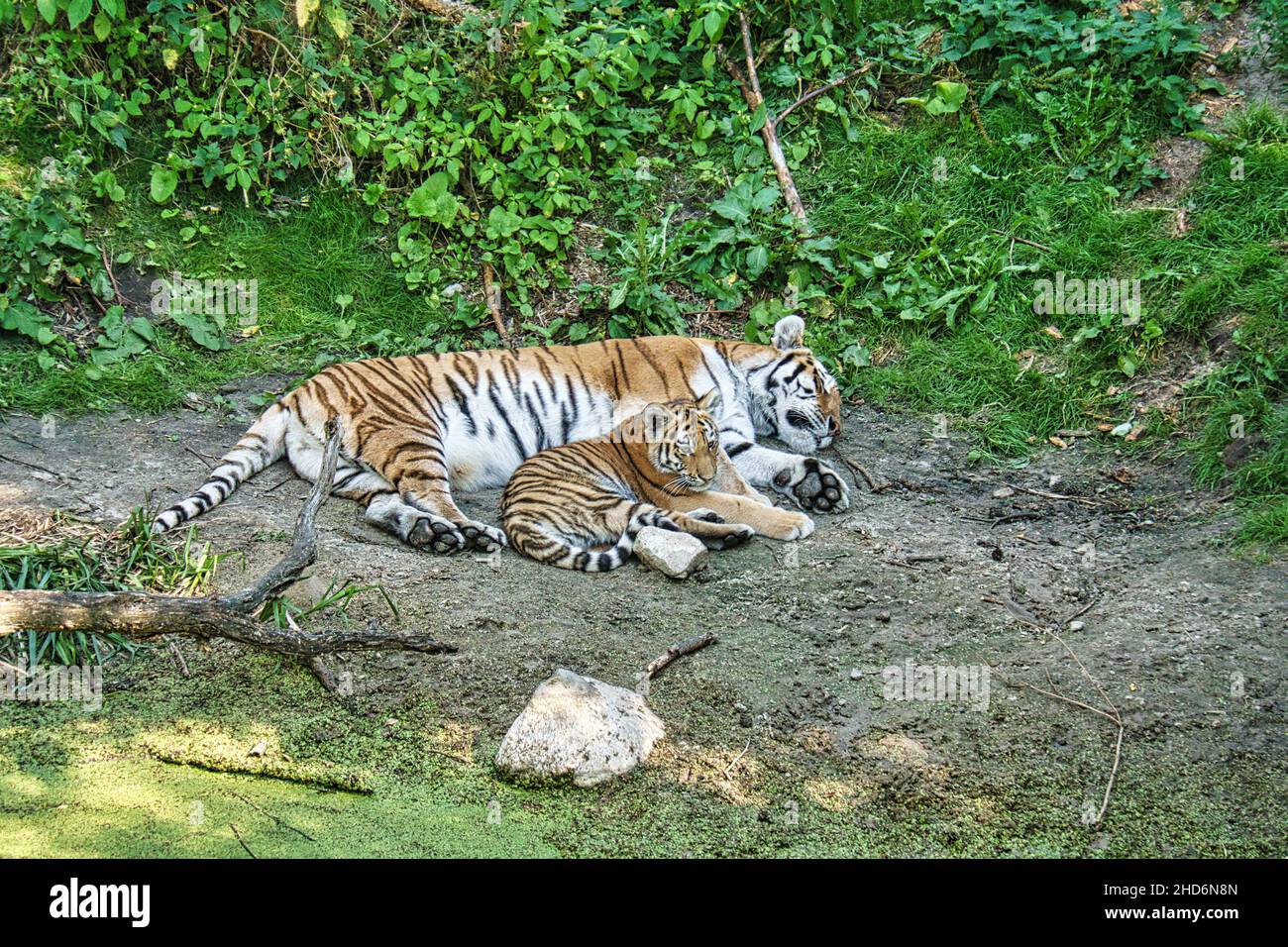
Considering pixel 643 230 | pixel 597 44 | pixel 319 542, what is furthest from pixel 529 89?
pixel 319 542

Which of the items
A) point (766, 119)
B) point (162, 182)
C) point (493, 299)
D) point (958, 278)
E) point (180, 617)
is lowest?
point (180, 617)

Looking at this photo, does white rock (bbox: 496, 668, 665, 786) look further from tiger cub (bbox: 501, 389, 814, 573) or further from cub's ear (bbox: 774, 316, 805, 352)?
cub's ear (bbox: 774, 316, 805, 352)

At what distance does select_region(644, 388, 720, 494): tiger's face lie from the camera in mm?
5547

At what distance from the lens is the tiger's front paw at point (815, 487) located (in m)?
5.64

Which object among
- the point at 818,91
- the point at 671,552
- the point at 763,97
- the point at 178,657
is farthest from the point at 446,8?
the point at 178,657

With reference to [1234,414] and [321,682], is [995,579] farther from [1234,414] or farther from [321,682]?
[321,682]

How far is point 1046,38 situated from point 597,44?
2.76m

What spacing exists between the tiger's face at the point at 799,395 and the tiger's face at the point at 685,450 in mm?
799

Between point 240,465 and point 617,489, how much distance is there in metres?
1.72

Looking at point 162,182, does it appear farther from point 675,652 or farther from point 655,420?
point 675,652

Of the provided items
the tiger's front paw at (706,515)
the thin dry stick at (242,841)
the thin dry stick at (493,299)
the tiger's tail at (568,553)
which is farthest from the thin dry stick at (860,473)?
the thin dry stick at (242,841)

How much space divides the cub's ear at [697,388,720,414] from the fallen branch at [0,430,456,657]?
2604 mm

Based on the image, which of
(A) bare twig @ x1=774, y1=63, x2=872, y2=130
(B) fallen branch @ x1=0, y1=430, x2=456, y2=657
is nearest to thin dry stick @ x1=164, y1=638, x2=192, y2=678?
(B) fallen branch @ x1=0, y1=430, x2=456, y2=657

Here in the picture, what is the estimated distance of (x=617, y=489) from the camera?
5.56 m
